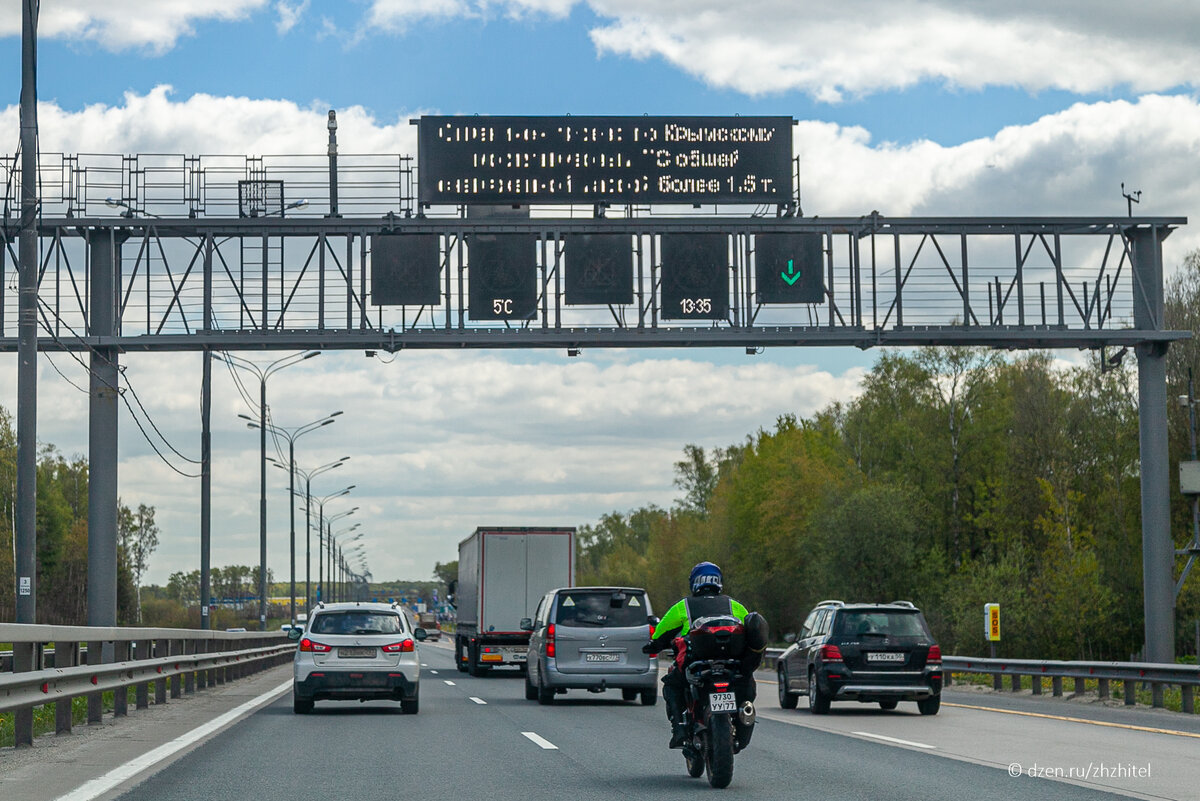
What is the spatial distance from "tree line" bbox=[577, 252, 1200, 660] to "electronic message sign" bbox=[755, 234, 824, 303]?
2647 cm

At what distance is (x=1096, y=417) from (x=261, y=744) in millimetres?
58737

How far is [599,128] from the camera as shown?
106ft

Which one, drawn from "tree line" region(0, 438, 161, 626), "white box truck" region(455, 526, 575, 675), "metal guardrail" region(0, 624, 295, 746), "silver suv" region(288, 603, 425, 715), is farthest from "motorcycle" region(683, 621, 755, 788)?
"tree line" region(0, 438, 161, 626)

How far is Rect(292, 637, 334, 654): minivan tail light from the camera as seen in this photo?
2130 centimetres

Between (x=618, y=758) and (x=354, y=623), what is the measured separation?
323 inches

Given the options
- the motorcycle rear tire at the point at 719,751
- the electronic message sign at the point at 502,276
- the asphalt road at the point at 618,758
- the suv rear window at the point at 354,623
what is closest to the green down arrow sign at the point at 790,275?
the electronic message sign at the point at 502,276

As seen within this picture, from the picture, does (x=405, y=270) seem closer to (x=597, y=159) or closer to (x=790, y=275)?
(x=597, y=159)

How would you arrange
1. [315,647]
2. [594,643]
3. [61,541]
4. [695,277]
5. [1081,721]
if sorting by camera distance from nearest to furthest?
[1081,721] < [315,647] < [594,643] < [695,277] < [61,541]

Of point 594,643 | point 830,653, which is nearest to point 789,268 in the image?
point 594,643

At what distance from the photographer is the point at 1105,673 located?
Answer: 24.8 meters

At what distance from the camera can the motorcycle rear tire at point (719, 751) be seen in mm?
11680

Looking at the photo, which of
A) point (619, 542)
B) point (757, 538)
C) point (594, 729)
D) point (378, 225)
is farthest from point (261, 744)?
point (619, 542)

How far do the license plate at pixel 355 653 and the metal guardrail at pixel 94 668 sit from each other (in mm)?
2353

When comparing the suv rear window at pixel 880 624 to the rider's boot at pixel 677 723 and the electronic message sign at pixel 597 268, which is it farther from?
the electronic message sign at pixel 597 268
